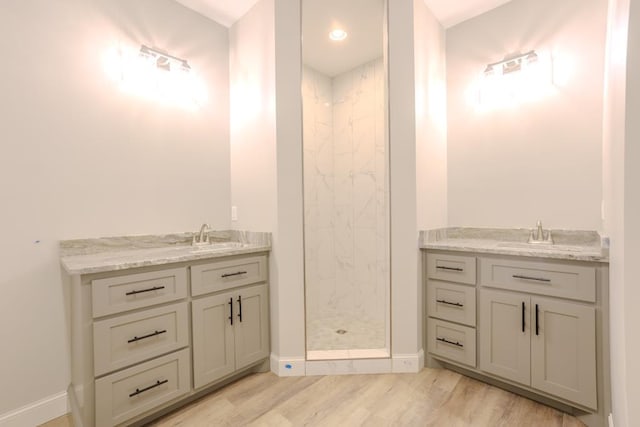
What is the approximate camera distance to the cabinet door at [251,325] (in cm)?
204

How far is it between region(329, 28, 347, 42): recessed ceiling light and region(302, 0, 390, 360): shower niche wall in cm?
4

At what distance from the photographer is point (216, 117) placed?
256 centimetres

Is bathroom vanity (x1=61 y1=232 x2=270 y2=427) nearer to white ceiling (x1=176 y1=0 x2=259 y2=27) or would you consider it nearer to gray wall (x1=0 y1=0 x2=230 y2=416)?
gray wall (x1=0 y1=0 x2=230 y2=416)

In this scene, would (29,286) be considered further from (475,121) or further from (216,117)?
(475,121)

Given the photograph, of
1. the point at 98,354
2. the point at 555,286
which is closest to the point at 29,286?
the point at 98,354

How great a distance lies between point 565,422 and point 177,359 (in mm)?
2237

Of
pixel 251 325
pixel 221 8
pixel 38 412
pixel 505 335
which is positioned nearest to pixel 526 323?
pixel 505 335

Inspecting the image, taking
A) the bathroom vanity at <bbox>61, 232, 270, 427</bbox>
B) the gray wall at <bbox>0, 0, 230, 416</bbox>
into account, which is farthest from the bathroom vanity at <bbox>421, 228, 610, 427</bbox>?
the gray wall at <bbox>0, 0, 230, 416</bbox>

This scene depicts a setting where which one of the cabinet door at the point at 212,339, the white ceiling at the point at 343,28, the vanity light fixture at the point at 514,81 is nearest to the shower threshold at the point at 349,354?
the cabinet door at the point at 212,339

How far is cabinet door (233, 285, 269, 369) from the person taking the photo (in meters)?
2.04

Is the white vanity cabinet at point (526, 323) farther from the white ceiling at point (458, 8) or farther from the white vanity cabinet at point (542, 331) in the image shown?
the white ceiling at point (458, 8)

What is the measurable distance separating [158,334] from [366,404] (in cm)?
131

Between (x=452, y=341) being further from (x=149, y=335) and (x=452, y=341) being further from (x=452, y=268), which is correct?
(x=149, y=335)

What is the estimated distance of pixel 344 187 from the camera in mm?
3463
